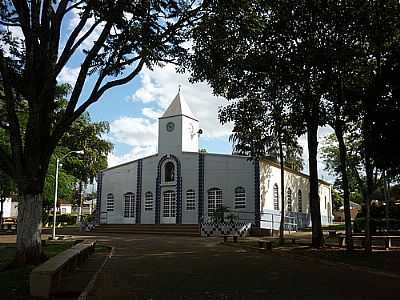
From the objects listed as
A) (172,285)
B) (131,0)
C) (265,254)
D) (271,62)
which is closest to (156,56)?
(131,0)

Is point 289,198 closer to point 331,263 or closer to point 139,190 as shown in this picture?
point 139,190

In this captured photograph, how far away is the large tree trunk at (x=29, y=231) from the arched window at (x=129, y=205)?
1033 inches

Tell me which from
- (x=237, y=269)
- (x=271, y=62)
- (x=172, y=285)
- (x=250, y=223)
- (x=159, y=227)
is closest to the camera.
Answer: (x=172, y=285)

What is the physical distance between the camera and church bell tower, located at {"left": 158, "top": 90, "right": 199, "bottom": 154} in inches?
1433

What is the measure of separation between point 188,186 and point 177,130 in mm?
4418

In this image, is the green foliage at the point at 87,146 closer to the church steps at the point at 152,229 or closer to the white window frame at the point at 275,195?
the church steps at the point at 152,229

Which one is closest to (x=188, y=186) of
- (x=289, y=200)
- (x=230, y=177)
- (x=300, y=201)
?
(x=230, y=177)

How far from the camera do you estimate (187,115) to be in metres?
37.0

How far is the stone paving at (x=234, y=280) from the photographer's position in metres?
8.67

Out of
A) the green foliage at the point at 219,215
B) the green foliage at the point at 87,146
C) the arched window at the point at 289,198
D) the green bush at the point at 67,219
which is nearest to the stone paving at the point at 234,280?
the green foliage at the point at 219,215

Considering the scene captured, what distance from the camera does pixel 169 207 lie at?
35.9 meters

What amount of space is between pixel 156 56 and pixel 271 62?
4.91 m

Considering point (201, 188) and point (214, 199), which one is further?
point (201, 188)

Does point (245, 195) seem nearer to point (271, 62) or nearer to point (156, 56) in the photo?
point (271, 62)
